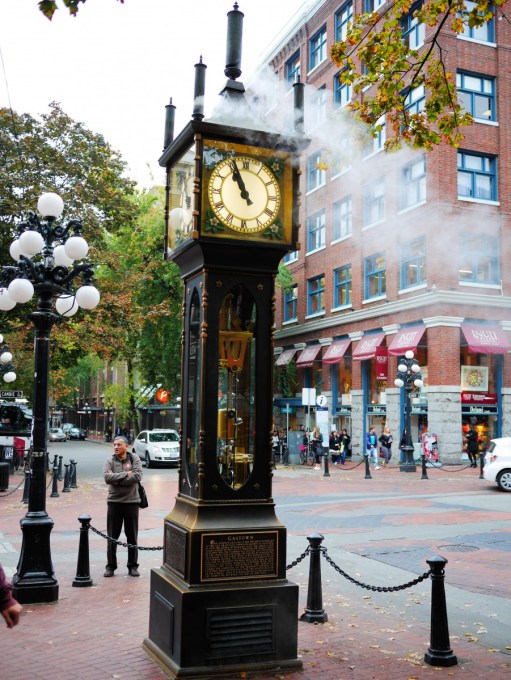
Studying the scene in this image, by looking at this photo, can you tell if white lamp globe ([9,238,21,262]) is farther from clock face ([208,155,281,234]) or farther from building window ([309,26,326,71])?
building window ([309,26,326,71])

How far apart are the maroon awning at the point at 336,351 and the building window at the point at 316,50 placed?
12.7m

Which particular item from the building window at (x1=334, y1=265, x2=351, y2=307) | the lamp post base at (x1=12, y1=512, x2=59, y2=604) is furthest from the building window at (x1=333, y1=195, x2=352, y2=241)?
the lamp post base at (x1=12, y1=512, x2=59, y2=604)

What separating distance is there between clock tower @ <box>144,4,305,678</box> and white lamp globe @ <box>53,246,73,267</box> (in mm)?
3634

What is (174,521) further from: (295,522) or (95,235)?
(95,235)

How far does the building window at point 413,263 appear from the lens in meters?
26.2

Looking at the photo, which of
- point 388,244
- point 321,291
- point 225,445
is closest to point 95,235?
point 388,244

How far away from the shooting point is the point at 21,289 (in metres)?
10.9

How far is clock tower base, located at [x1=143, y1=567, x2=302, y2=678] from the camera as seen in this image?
197 inches

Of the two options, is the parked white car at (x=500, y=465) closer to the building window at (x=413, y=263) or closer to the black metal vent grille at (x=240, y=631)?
the building window at (x=413, y=263)

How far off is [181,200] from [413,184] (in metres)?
21.4

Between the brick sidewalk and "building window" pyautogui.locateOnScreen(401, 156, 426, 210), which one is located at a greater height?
"building window" pyautogui.locateOnScreen(401, 156, 426, 210)

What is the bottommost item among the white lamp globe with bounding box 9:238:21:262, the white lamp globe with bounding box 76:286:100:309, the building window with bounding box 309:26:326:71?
the white lamp globe with bounding box 76:286:100:309

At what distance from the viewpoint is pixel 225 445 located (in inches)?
220

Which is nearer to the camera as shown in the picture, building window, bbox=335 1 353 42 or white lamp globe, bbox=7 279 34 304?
white lamp globe, bbox=7 279 34 304
